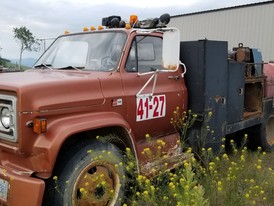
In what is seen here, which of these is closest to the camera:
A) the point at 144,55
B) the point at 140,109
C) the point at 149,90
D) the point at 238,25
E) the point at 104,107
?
the point at 104,107

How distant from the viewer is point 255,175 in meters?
3.45

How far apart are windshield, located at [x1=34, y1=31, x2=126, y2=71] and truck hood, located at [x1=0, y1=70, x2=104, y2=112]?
0.41 m

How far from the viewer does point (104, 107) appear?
3.40 metres

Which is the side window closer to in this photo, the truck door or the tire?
the truck door

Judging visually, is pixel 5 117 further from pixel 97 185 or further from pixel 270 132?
pixel 270 132

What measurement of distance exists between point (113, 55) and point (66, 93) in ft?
3.12

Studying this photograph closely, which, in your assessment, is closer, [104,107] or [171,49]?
[104,107]

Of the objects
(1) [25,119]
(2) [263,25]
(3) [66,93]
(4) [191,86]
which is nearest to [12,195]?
(1) [25,119]

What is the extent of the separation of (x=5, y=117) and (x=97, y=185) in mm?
1048

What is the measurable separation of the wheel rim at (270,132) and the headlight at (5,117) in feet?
16.8

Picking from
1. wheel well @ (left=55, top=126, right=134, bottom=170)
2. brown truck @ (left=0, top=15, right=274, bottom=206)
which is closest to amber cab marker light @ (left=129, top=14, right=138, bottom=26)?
brown truck @ (left=0, top=15, right=274, bottom=206)

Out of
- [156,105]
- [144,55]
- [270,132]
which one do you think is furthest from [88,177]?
[270,132]

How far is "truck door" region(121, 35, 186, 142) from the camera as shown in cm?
379

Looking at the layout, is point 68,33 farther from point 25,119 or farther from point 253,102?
point 253,102
